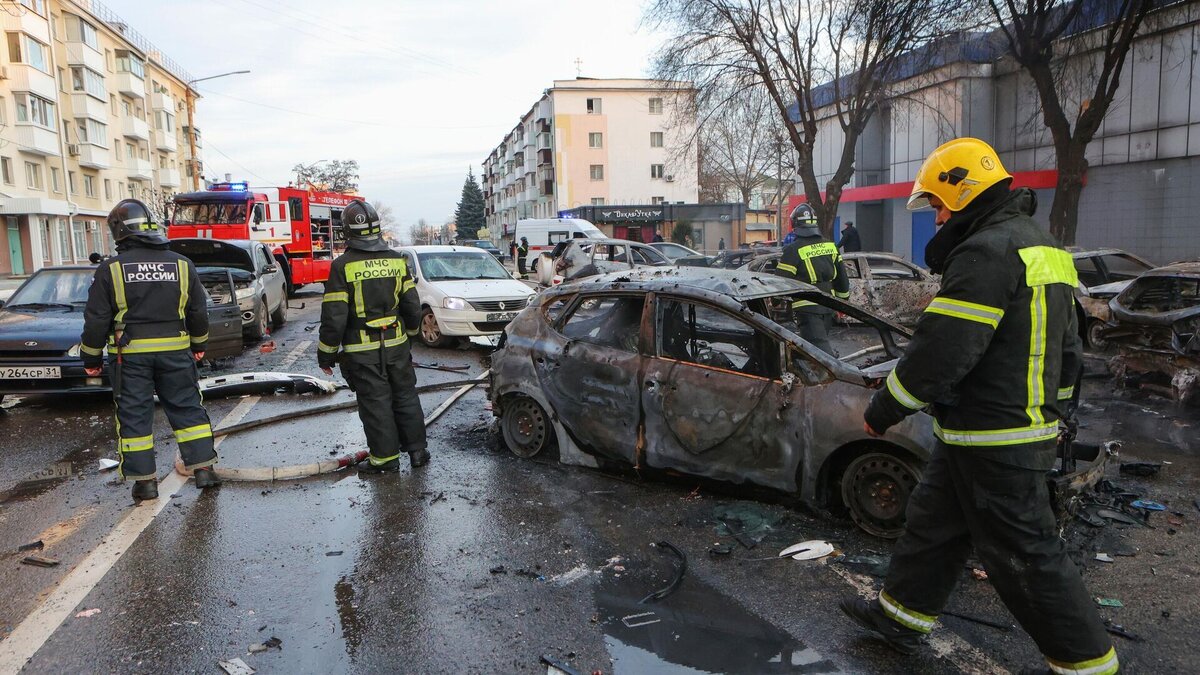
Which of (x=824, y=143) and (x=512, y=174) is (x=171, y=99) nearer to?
(x=512, y=174)

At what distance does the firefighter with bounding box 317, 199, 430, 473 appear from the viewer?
19.3 ft

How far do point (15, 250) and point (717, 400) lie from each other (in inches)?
1914

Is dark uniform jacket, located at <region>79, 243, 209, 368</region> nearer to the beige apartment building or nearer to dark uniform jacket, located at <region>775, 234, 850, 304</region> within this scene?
dark uniform jacket, located at <region>775, 234, 850, 304</region>

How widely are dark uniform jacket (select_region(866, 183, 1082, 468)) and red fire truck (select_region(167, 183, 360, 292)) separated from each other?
2124cm

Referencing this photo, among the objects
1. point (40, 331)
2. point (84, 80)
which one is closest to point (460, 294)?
point (40, 331)

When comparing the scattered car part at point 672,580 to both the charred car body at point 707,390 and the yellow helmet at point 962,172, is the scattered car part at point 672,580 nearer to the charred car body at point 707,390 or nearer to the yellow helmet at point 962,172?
the charred car body at point 707,390

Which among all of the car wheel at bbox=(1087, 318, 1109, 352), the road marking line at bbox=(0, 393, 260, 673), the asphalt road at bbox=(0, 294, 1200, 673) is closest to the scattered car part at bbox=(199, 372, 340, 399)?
the asphalt road at bbox=(0, 294, 1200, 673)

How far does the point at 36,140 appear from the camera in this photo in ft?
139

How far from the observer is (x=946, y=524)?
3.21 metres

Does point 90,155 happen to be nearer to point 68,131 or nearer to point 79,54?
point 68,131

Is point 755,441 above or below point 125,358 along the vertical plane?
below

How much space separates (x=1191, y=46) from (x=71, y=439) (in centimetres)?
2493

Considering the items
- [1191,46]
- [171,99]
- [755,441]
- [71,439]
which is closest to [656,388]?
[755,441]

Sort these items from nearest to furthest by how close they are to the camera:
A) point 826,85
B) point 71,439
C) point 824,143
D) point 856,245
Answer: point 71,439
point 856,245
point 826,85
point 824,143
